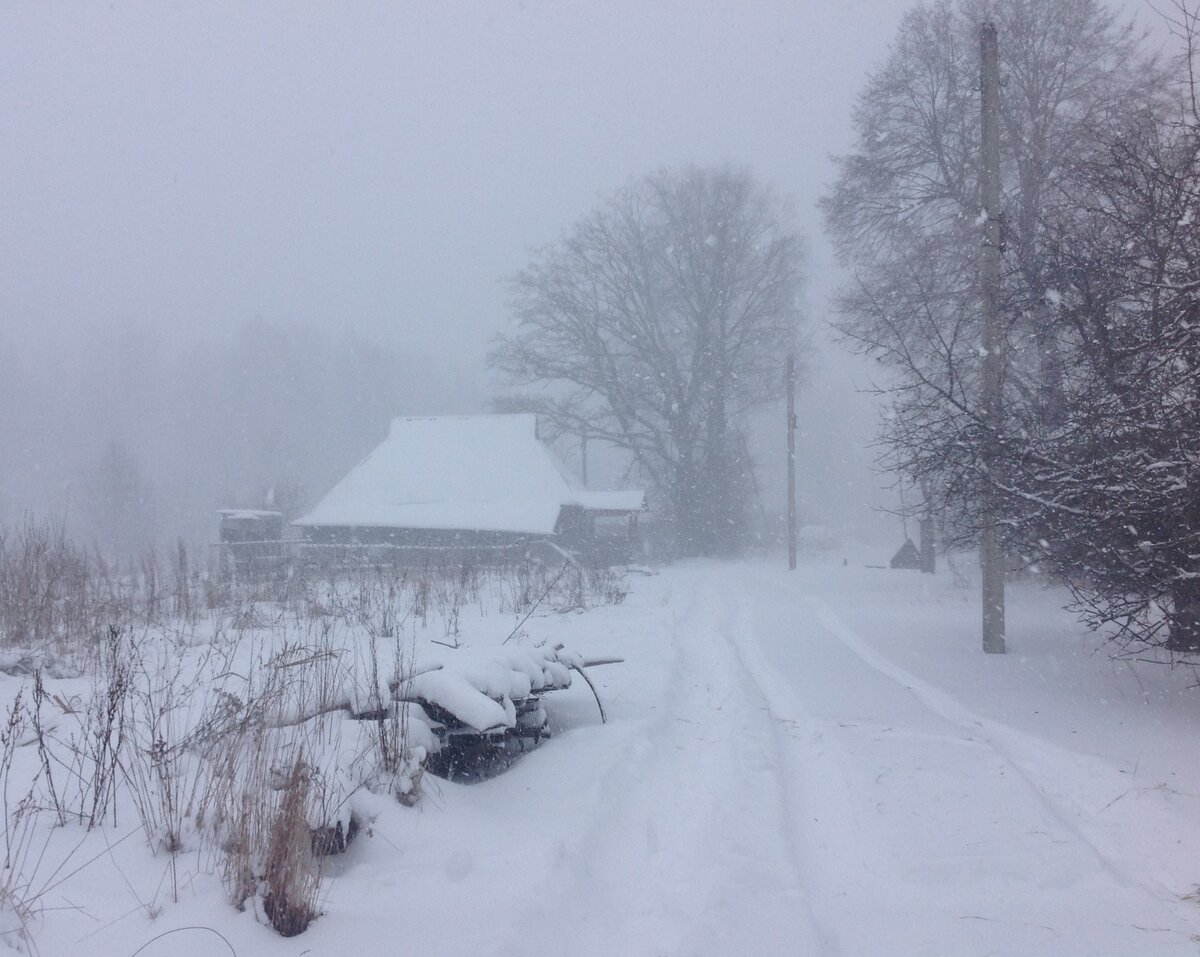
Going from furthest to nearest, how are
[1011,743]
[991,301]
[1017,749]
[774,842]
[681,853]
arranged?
[991,301] < [1011,743] < [1017,749] < [774,842] < [681,853]

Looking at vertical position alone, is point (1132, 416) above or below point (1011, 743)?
above

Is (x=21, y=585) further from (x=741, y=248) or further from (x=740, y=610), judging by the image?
(x=741, y=248)

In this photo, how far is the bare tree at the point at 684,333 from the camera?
37281 millimetres

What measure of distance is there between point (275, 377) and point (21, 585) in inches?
2602

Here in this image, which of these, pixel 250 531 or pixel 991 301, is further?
pixel 250 531

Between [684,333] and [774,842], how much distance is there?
35.9m

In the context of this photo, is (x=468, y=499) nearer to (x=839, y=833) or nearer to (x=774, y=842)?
(x=839, y=833)

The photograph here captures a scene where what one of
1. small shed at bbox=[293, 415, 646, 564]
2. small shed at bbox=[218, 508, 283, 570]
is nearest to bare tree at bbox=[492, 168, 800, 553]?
small shed at bbox=[293, 415, 646, 564]

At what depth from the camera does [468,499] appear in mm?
31031

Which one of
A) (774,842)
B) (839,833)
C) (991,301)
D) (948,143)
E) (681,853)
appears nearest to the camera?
(681,853)

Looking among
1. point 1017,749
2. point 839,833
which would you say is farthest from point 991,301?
point 839,833

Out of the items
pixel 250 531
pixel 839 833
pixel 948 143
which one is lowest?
pixel 839 833

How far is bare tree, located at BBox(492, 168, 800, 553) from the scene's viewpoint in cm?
3728

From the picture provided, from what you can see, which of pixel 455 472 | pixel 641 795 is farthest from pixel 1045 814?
pixel 455 472
